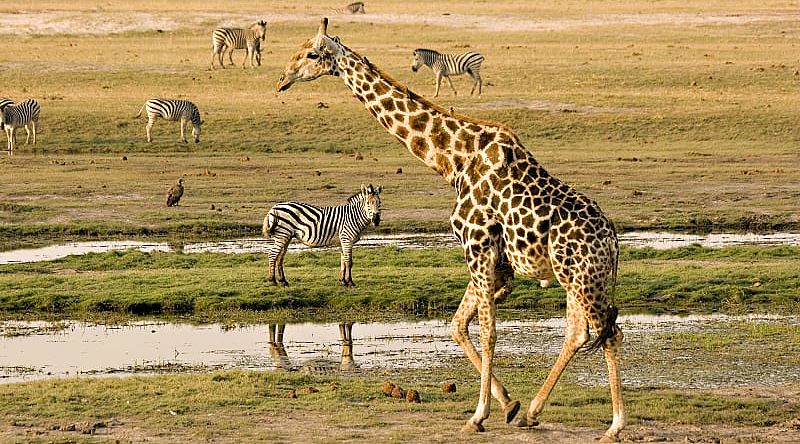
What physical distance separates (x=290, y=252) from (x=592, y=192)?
8.12 metres

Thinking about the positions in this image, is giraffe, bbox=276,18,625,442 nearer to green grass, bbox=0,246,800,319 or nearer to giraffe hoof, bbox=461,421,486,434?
giraffe hoof, bbox=461,421,486,434

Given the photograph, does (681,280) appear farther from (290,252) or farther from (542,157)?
(542,157)

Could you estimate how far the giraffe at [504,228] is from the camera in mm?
10383

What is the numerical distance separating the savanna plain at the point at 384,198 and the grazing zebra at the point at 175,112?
1.69 ft

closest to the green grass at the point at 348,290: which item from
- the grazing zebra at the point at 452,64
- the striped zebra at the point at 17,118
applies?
the striped zebra at the point at 17,118

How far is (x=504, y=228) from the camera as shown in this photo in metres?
10.7

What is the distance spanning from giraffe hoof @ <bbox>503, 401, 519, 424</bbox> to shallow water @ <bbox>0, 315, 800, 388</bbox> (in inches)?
87.8

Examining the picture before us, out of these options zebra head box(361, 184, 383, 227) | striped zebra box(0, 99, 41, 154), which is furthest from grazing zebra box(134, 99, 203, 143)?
zebra head box(361, 184, 383, 227)

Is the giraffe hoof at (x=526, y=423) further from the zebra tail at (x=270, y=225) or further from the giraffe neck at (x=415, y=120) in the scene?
the zebra tail at (x=270, y=225)

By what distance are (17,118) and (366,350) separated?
842 inches

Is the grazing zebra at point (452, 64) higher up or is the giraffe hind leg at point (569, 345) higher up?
the grazing zebra at point (452, 64)

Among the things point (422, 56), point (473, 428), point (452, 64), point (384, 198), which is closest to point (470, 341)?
point (473, 428)

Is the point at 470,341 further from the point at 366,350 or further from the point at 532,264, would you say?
the point at 366,350

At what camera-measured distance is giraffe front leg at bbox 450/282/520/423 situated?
10922 mm
